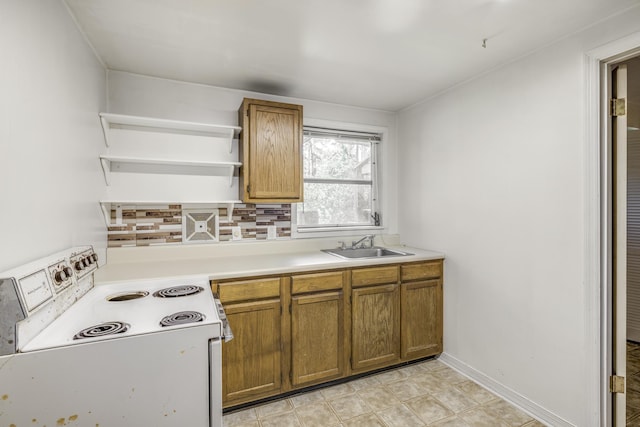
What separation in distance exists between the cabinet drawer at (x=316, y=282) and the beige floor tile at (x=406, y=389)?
0.83 metres

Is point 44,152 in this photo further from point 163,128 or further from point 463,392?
point 463,392

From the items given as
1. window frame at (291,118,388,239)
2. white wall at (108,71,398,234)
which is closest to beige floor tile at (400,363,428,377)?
window frame at (291,118,388,239)

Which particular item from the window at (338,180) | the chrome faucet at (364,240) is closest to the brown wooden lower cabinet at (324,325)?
the chrome faucet at (364,240)

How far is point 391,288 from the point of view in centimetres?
246

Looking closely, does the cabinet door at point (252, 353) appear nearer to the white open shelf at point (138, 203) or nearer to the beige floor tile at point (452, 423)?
the white open shelf at point (138, 203)

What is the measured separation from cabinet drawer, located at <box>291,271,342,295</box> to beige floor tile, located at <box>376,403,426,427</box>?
84cm

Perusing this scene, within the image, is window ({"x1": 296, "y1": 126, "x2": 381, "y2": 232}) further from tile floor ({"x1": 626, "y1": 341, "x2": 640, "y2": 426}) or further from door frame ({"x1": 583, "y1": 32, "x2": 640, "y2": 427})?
tile floor ({"x1": 626, "y1": 341, "x2": 640, "y2": 426})

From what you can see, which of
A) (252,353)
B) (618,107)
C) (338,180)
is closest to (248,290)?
(252,353)

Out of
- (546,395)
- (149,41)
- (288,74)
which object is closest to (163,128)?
(149,41)

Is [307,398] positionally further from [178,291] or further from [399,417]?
[178,291]

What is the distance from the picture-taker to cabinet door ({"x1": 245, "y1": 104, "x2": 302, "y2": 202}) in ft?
7.87

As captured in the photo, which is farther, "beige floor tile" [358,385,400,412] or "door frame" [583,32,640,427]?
"beige floor tile" [358,385,400,412]

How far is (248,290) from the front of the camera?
78.7 inches

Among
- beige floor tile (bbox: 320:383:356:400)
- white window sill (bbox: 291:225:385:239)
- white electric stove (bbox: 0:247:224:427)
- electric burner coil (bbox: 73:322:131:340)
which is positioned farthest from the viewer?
white window sill (bbox: 291:225:385:239)
